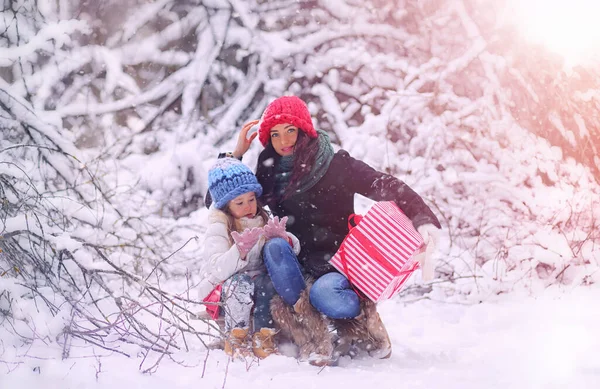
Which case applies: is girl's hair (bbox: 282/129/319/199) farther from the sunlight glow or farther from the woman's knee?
the sunlight glow

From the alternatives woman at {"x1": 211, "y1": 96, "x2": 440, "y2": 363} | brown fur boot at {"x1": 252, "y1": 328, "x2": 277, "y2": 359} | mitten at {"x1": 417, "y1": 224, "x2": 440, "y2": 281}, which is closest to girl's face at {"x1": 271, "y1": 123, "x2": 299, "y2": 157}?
woman at {"x1": 211, "y1": 96, "x2": 440, "y2": 363}

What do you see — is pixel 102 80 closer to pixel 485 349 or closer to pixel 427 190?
pixel 427 190

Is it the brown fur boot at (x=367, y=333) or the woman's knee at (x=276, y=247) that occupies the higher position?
the woman's knee at (x=276, y=247)

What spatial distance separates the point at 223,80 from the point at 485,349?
3993 millimetres

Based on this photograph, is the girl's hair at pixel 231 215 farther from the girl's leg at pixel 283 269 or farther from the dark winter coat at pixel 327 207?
the girl's leg at pixel 283 269

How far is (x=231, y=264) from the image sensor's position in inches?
105

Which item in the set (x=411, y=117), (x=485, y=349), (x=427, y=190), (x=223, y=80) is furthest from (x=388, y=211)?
(x=223, y=80)

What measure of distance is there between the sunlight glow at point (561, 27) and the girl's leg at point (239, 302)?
12.8 ft

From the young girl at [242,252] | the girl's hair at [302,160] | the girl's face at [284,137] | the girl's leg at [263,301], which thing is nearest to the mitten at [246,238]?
the young girl at [242,252]

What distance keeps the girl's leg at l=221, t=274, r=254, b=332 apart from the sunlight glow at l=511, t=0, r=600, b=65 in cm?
391

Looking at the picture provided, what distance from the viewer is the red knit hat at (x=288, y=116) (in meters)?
2.88

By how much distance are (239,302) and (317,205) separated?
2.15 feet

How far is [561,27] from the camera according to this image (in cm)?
527

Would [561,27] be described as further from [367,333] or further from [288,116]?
[367,333]
